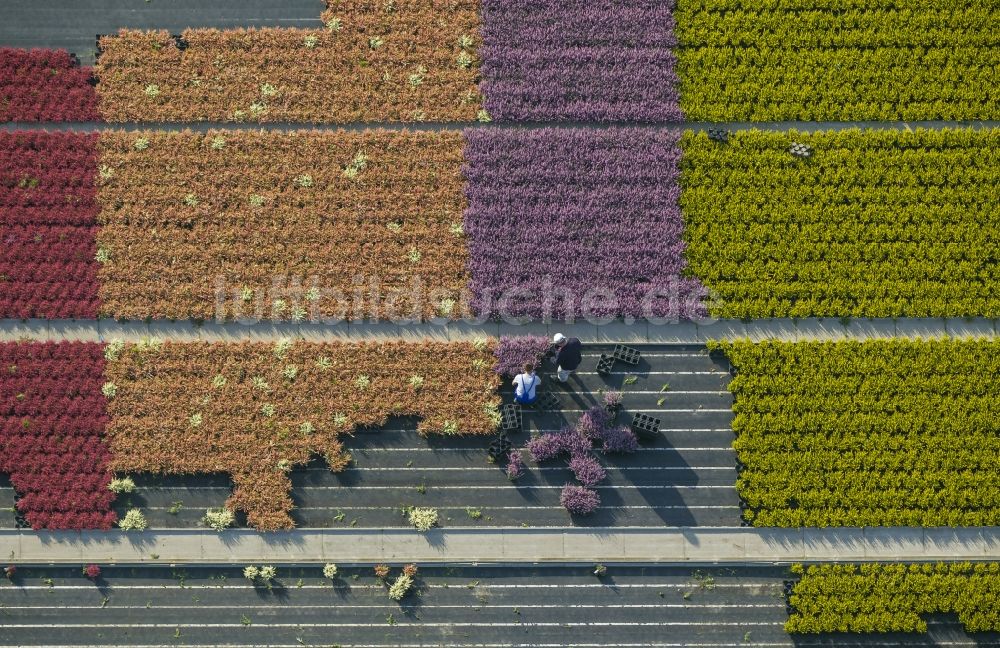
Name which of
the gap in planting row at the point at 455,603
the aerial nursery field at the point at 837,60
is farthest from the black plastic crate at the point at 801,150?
the gap in planting row at the point at 455,603

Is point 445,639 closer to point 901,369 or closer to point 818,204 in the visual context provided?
point 901,369

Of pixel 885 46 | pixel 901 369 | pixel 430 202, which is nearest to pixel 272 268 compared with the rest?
pixel 430 202

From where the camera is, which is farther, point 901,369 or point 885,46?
point 885,46

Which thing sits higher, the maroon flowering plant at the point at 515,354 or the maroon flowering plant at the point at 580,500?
the maroon flowering plant at the point at 515,354

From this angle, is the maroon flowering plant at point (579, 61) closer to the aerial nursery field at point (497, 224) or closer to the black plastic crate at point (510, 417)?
the aerial nursery field at point (497, 224)

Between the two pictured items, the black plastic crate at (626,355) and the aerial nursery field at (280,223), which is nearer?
the black plastic crate at (626,355)

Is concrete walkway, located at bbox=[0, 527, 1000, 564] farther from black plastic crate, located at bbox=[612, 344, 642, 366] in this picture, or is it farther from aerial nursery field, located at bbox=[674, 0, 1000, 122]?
aerial nursery field, located at bbox=[674, 0, 1000, 122]
